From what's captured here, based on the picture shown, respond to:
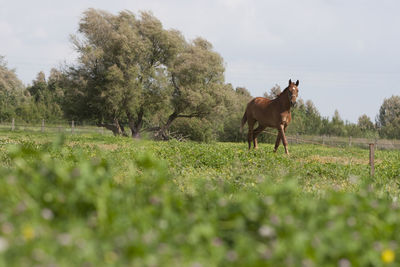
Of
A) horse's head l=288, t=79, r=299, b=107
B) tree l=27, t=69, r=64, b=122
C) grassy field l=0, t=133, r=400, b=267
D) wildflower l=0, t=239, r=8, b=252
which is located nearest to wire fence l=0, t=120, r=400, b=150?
tree l=27, t=69, r=64, b=122

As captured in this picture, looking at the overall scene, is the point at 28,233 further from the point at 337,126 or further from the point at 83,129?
the point at 337,126

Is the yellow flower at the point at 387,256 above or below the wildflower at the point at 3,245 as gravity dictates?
below

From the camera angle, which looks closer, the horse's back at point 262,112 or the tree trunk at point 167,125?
the horse's back at point 262,112

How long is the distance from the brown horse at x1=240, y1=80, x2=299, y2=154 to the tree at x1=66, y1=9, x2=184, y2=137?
1547cm

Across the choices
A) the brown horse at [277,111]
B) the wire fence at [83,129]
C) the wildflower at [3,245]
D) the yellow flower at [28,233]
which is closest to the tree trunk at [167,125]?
the wire fence at [83,129]

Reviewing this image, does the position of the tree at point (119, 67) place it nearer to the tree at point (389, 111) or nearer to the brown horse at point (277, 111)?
the brown horse at point (277, 111)

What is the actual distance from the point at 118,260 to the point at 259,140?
3706 centimetres

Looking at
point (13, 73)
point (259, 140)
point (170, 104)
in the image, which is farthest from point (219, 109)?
point (13, 73)

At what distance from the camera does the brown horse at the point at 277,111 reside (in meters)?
14.1

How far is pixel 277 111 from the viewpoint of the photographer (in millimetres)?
15094

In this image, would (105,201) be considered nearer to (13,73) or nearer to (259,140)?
(259,140)

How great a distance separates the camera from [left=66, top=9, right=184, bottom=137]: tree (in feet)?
100

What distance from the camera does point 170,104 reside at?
33.8 meters

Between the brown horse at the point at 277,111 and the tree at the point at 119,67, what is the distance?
15474 mm
